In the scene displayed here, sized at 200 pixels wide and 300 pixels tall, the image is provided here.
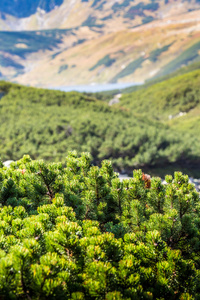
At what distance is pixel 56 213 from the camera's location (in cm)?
389

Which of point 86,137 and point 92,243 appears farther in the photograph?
Result: point 86,137

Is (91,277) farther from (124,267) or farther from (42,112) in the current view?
(42,112)

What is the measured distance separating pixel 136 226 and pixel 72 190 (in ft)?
5.27

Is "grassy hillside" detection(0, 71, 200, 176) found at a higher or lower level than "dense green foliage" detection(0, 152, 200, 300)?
lower

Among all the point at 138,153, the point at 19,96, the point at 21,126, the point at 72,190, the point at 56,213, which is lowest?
the point at 138,153

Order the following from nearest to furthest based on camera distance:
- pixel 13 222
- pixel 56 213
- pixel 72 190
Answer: pixel 13 222 → pixel 56 213 → pixel 72 190

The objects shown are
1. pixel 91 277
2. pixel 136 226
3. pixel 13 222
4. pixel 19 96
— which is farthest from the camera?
pixel 19 96

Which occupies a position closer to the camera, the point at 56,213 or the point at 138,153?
the point at 56,213

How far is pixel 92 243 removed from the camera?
3.11 m

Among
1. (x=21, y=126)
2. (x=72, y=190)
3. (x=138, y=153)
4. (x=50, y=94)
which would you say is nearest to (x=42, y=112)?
(x=21, y=126)

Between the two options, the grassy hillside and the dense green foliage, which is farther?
the grassy hillside

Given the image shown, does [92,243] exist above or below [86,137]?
above

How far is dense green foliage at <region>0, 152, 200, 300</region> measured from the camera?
2.65 meters

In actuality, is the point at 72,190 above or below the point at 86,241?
below
